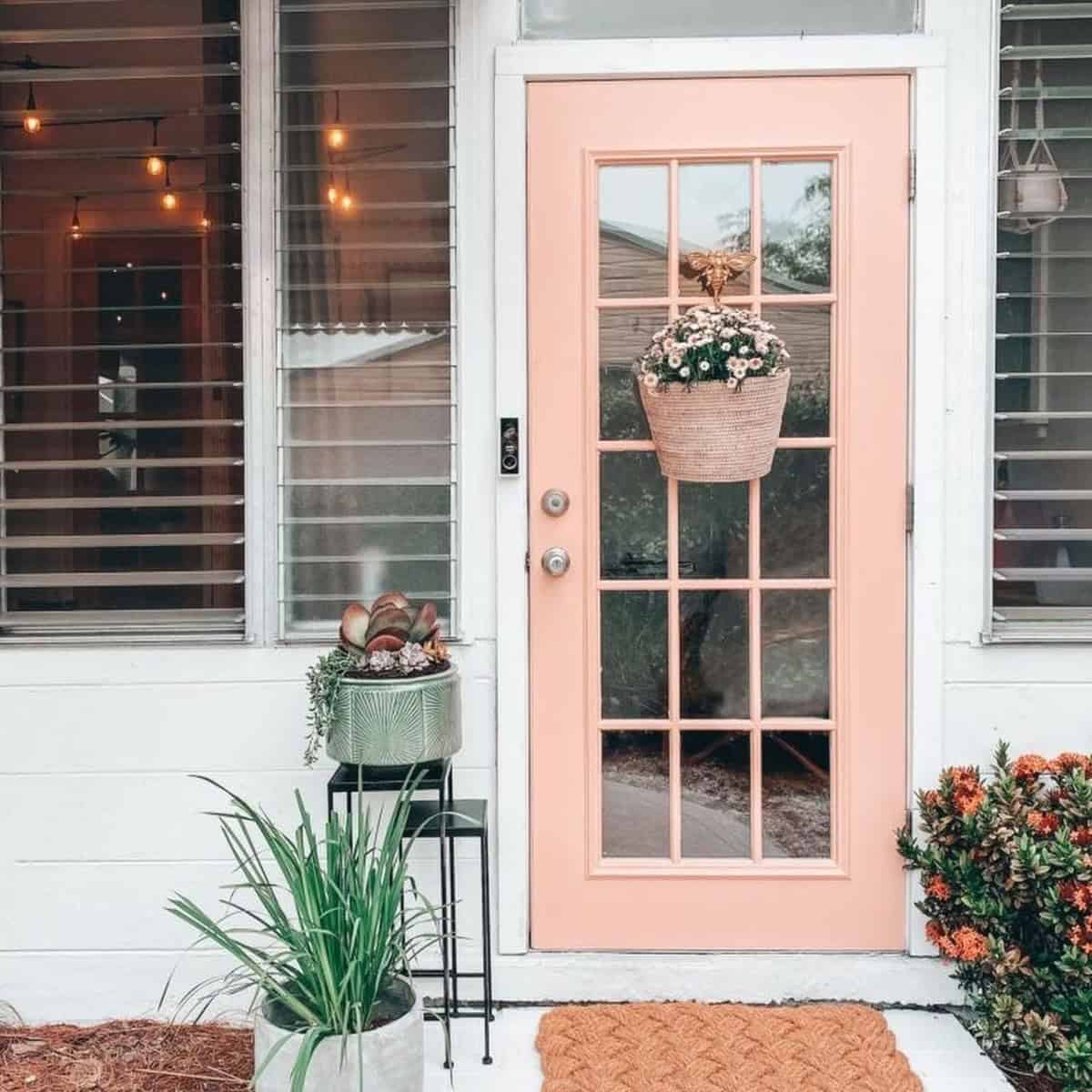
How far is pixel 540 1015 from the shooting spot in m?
2.26

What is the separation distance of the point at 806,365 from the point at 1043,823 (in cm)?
107

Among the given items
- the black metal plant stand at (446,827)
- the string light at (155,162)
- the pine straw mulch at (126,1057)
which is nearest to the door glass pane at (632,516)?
the black metal plant stand at (446,827)

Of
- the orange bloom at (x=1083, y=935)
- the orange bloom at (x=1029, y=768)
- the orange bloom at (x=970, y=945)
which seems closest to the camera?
the orange bloom at (x=1083, y=935)

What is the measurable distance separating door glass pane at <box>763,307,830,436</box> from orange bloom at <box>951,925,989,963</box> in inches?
42.4

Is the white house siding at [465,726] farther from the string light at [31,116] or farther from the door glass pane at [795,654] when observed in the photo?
the string light at [31,116]

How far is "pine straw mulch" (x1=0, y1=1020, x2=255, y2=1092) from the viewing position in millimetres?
2090

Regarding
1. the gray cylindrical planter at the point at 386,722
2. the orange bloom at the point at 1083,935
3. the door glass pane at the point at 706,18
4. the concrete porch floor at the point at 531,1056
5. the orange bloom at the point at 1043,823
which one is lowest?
the concrete porch floor at the point at 531,1056

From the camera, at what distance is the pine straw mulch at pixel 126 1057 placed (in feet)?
6.86

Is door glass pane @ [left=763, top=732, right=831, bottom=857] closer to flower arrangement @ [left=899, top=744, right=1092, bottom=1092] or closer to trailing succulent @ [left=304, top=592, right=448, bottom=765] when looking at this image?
flower arrangement @ [left=899, top=744, right=1092, bottom=1092]

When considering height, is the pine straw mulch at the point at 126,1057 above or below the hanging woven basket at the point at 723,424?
below

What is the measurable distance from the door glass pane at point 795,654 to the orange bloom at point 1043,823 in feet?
1.50

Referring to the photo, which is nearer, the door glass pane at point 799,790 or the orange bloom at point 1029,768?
the orange bloom at point 1029,768

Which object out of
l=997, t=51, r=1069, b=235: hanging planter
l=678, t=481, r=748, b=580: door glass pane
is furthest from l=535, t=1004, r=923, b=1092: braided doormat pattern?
l=997, t=51, r=1069, b=235: hanging planter

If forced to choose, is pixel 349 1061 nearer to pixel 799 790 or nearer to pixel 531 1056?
pixel 531 1056
